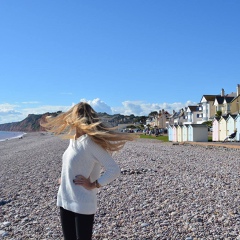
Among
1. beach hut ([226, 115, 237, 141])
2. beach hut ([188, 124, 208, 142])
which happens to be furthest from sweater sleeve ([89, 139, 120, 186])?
beach hut ([188, 124, 208, 142])

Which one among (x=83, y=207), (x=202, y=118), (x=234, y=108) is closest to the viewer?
(x=83, y=207)

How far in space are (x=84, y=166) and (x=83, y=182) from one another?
147mm

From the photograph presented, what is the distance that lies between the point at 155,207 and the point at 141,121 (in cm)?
15322

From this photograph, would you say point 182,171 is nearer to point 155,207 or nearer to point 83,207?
point 155,207

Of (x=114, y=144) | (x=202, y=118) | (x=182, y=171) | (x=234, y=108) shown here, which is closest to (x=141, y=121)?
(x=202, y=118)

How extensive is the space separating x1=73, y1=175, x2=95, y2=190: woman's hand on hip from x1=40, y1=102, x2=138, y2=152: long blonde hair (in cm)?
35

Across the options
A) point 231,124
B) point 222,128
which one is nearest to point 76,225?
point 231,124

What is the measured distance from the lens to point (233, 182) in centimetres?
1018

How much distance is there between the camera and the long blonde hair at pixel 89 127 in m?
3.12

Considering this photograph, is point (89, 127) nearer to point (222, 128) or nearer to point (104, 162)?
point (104, 162)

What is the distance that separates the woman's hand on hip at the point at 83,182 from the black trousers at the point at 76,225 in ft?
0.96

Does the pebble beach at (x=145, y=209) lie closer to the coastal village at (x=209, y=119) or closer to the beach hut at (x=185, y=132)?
the coastal village at (x=209, y=119)

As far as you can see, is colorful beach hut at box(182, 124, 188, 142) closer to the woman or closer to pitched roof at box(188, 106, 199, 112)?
the woman

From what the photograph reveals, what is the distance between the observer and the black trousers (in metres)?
3.20
